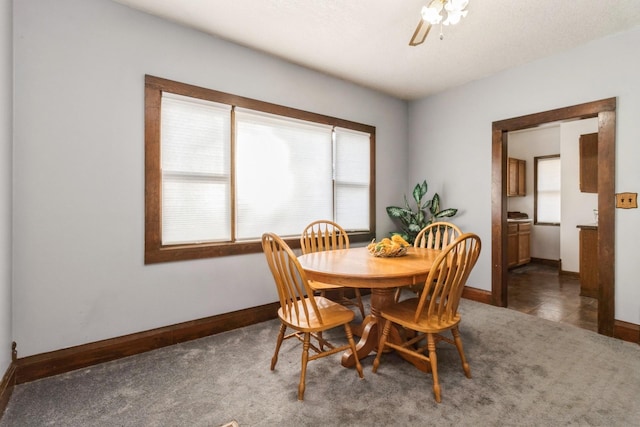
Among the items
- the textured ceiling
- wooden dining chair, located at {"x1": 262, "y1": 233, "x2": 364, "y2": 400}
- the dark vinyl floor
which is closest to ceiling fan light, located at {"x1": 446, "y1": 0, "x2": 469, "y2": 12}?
the textured ceiling

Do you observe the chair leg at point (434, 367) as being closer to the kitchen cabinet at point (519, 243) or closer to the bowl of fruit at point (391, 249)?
the bowl of fruit at point (391, 249)

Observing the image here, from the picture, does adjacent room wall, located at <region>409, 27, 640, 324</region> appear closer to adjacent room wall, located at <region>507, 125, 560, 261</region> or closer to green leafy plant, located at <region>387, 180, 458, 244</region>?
green leafy plant, located at <region>387, 180, 458, 244</region>

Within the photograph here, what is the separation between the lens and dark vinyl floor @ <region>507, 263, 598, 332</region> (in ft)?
10.2

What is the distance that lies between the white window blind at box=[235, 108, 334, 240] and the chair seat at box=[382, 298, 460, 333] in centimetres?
156

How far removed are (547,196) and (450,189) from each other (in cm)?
328

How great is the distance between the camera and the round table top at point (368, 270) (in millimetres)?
1800

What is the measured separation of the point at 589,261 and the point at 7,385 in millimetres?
5648

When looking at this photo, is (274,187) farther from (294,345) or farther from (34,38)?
(34,38)

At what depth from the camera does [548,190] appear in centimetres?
586

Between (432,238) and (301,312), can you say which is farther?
(432,238)

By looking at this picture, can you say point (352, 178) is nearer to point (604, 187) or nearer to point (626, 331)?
point (604, 187)

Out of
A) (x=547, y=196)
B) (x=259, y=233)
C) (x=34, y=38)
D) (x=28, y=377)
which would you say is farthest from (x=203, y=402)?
(x=547, y=196)

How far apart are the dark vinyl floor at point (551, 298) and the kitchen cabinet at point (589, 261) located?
0.13 meters

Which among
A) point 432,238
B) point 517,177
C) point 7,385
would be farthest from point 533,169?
point 7,385
